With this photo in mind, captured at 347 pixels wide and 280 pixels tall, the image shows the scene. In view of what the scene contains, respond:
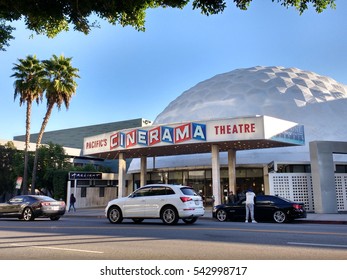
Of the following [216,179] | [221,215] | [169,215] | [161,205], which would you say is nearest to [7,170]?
[216,179]

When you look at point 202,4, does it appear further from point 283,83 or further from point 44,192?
point 44,192

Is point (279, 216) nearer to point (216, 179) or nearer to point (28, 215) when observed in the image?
point (216, 179)

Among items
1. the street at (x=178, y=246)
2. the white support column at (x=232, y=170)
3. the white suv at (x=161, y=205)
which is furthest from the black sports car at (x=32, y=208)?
the white support column at (x=232, y=170)

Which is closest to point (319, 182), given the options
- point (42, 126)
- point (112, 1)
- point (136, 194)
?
point (136, 194)

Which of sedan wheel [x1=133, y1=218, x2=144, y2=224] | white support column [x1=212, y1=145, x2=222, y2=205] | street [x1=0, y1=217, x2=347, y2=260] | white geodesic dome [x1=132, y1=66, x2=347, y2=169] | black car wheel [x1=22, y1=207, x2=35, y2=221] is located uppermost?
white geodesic dome [x1=132, y1=66, x2=347, y2=169]

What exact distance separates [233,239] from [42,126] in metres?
31.7

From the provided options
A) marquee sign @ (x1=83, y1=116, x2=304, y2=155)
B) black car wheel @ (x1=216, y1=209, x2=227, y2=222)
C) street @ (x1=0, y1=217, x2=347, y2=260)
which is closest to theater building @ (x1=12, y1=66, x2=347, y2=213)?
marquee sign @ (x1=83, y1=116, x2=304, y2=155)

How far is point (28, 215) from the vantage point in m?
19.4

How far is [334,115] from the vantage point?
3178 cm

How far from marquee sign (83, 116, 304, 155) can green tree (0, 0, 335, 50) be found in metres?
14.4

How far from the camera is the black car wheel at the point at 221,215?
19.2m

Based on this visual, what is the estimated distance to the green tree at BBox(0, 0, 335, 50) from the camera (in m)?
8.77

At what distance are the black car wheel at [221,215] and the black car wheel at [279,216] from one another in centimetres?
275

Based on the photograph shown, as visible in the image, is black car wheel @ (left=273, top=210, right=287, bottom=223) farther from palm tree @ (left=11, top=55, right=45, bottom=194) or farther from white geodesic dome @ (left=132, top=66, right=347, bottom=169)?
palm tree @ (left=11, top=55, right=45, bottom=194)
